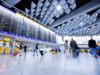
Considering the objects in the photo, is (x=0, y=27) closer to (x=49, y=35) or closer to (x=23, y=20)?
(x=23, y=20)

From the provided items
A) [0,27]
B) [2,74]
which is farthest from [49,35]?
[2,74]

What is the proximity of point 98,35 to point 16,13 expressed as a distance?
1096 inches

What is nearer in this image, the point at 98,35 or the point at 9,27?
the point at 9,27

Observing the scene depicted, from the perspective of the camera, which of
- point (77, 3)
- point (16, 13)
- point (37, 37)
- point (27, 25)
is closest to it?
point (77, 3)

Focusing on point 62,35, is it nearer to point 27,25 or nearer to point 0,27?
point 27,25

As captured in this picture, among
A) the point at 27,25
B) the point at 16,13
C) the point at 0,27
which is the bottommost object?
the point at 0,27

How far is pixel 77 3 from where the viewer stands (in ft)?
40.4

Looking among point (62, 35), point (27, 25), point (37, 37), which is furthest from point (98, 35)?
point (27, 25)

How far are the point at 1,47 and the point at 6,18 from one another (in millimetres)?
3887

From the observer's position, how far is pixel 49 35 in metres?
23.2

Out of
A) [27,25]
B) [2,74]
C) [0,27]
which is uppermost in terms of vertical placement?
[27,25]

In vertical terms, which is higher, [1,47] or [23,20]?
[23,20]

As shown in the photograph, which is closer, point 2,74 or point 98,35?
point 2,74

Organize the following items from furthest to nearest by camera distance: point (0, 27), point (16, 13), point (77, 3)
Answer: point (16, 13) < point (77, 3) < point (0, 27)
